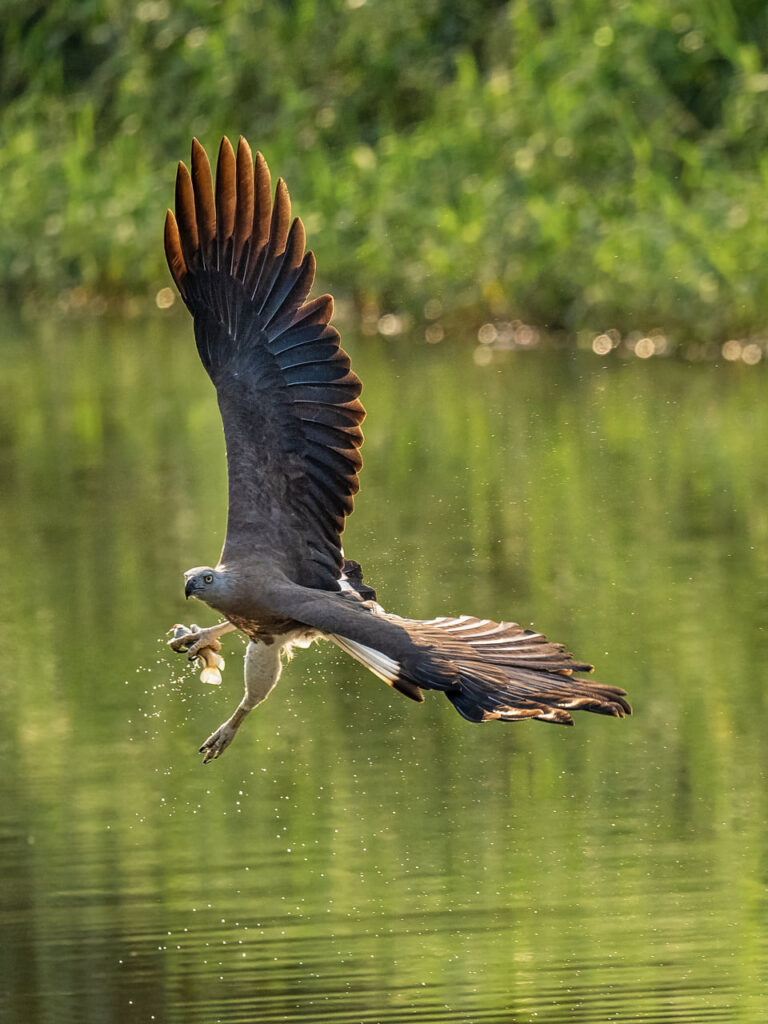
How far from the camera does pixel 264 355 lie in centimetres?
748

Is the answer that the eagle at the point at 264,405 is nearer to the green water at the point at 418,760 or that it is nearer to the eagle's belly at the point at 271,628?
the eagle's belly at the point at 271,628

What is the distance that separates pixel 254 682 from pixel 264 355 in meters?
0.96

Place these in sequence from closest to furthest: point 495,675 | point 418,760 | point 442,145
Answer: point 495,675
point 418,760
point 442,145

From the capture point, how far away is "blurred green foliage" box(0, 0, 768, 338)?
18.2 meters

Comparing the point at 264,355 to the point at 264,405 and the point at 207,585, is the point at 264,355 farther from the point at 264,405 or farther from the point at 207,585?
the point at 207,585

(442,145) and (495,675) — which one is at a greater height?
(442,145)

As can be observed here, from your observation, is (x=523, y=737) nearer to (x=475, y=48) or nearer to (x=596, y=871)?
(x=596, y=871)

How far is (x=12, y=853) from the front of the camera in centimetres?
820

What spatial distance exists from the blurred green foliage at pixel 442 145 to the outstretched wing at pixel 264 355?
9623 millimetres

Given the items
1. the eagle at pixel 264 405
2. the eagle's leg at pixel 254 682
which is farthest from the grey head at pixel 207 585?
the eagle's leg at pixel 254 682

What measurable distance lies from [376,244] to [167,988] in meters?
13.5

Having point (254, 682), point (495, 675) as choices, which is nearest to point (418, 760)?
point (254, 682)

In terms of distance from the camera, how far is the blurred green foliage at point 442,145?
59.8 ft

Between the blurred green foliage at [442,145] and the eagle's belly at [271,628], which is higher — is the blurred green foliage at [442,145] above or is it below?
above
